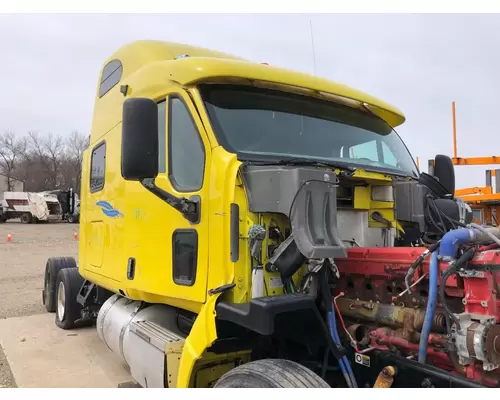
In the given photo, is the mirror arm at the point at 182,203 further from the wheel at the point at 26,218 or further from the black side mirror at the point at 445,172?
the wheel at the point at 26,218

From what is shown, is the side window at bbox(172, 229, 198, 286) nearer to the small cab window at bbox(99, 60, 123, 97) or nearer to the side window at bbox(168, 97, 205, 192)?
the side window at bbox(168, 97, 205, 192)

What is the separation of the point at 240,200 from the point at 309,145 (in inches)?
35.8

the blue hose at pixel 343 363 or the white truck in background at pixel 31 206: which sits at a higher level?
the white truck in background at pixel 31 206

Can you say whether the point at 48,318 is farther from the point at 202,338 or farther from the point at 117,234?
the point at 202,338

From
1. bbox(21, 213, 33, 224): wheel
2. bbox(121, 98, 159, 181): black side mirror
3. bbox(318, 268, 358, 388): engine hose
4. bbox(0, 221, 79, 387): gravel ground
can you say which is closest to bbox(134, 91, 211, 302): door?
bbox(121, 98, 159, 181): black side mirror

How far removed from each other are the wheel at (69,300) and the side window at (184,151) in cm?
388

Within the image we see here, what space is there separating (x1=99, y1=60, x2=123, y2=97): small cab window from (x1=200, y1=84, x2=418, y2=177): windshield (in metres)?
2.00

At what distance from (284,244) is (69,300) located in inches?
186

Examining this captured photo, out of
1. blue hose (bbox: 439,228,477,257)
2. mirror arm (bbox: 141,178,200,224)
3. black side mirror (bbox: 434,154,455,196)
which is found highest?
black side mirror (bbox: 434,154,455,196)

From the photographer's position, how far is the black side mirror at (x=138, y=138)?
2871 mm

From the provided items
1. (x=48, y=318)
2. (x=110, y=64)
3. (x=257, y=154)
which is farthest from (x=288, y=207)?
(x=48, y=318)

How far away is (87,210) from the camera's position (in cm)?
556

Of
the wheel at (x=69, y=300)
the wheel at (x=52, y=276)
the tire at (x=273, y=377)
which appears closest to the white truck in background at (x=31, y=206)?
the wheel at (x=52, y=276)

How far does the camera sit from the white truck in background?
120 feet
